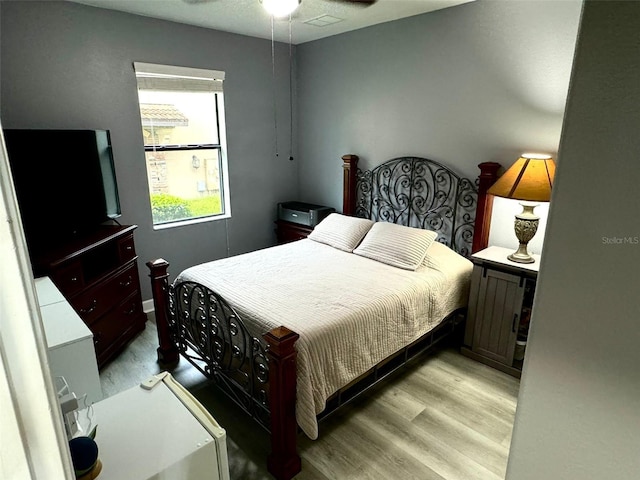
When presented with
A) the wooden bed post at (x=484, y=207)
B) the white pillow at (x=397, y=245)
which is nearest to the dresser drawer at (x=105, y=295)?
the white pillow at (x=397, y=245)

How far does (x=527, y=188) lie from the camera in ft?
8.39

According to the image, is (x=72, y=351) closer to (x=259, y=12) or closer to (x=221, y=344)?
(x=221, y=344)

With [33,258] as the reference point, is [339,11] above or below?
above

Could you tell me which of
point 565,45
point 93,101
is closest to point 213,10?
point 93,101

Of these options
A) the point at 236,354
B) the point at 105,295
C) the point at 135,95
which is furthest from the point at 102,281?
the point at 135,95

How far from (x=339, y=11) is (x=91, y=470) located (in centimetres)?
342

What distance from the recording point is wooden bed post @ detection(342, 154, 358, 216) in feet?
13.1

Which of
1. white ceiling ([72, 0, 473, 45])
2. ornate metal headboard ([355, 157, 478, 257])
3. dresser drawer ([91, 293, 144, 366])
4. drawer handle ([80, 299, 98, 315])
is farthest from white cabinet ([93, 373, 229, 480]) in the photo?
white ceiling ([72, 0, 473, 45])

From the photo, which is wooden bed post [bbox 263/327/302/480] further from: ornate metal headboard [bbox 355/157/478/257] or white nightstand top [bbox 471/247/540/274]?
ornate metal headboard [bbox 355/157/478/257]

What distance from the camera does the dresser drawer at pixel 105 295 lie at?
2605 millimetres

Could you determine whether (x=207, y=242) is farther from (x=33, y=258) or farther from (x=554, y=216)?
(x=554, y=216)

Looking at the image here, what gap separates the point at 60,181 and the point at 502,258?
324 centimetres

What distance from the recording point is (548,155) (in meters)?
2.73

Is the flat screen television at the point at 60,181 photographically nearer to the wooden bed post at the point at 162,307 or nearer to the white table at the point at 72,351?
the wooden bed post at the point at 162,307
